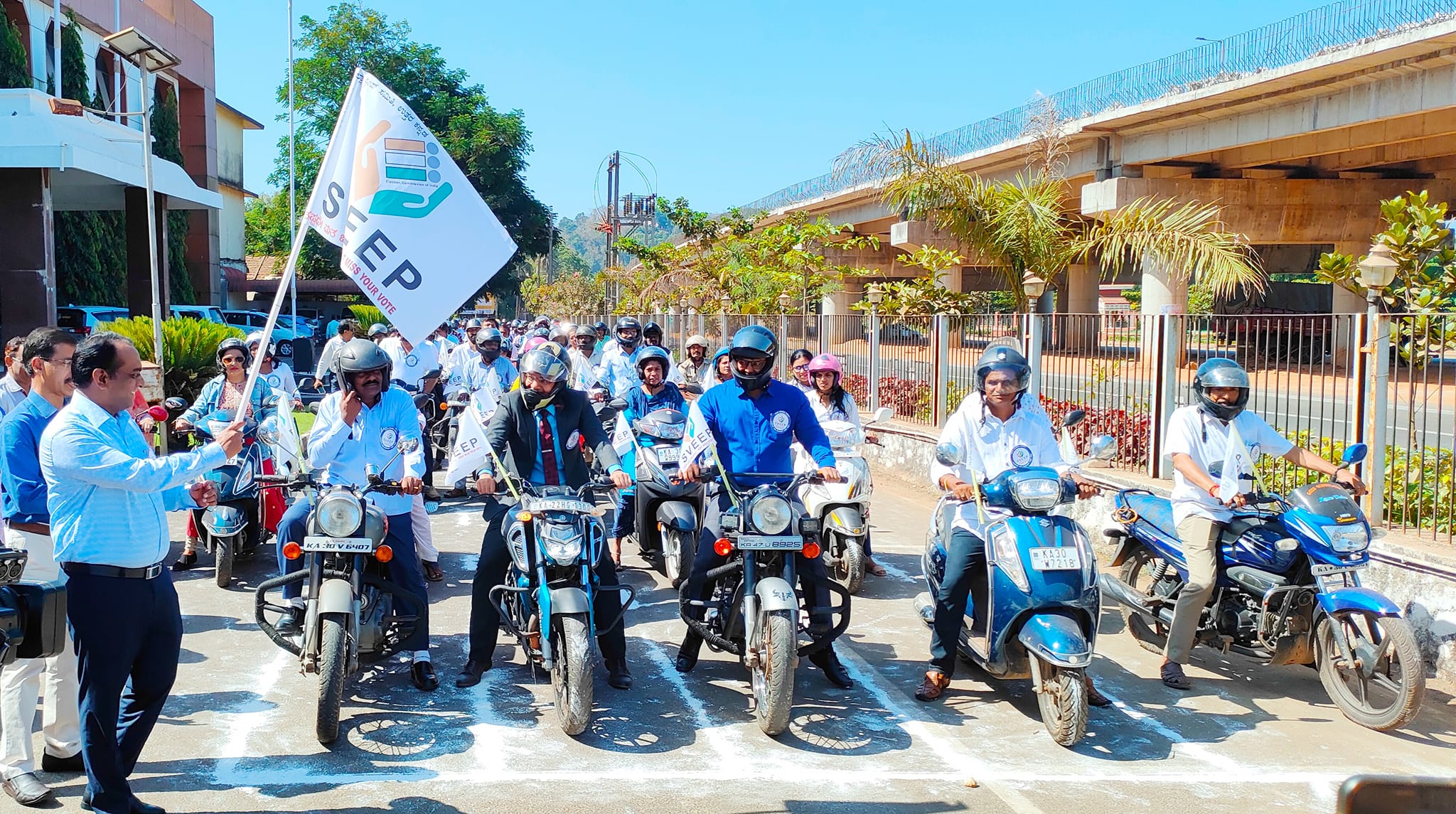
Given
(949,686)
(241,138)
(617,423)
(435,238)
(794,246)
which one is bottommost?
(949,686)

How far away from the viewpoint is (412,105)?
175ft

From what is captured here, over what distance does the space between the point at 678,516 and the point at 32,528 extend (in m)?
3.91

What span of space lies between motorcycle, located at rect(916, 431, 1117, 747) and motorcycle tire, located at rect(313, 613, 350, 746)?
2.89 meters

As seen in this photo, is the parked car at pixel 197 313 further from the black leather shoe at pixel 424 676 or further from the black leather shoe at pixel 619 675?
the black leather shoe at pixel 619 675

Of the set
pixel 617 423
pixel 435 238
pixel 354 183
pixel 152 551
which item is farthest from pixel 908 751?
pixel 354 183

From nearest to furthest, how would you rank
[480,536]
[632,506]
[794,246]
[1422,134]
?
[632,506] → [480,536] → [1422,134] → [794,246]

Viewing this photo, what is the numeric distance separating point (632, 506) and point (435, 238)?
3109 mm

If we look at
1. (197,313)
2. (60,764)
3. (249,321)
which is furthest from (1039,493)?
(249,321)

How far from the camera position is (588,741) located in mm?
5289

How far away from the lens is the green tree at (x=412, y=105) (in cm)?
5334

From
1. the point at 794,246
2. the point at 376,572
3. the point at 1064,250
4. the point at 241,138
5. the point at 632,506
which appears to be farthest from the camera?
the point at 241,138

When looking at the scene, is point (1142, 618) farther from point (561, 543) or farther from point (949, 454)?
point (561, 543)

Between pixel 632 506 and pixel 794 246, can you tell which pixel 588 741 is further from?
pixel 794 246

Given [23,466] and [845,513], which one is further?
[845,513]
